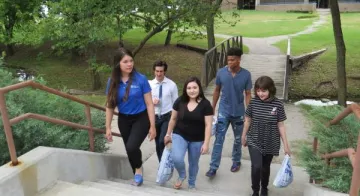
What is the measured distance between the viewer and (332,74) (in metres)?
14.2

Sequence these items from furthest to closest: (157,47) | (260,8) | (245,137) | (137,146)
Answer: (260,8) → (157,47) → (245,137) → (137,146)

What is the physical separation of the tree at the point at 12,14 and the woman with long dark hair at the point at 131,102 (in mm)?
14190

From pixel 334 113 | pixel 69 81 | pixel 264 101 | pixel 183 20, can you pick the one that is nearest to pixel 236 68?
pixel 264 101

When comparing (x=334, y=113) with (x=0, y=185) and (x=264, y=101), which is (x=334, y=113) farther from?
(x=0, y=185)

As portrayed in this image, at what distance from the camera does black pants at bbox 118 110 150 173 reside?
4051 millimetres

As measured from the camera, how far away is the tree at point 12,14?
1719cm

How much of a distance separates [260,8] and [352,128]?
4901 centimetres

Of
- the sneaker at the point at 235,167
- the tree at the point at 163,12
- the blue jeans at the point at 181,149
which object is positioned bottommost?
the sneaker at the point at 235,167

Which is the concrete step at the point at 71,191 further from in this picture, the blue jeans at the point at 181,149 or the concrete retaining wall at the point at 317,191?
the concrete retaining wall at the point at 317,191

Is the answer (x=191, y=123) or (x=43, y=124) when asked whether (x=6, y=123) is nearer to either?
(x=43, y=124)

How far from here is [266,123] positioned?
4.11m

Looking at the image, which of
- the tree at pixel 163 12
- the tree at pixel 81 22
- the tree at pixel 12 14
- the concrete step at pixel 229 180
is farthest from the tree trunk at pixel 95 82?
the concrete step at pixel 229 180

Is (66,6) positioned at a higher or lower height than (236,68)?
higher

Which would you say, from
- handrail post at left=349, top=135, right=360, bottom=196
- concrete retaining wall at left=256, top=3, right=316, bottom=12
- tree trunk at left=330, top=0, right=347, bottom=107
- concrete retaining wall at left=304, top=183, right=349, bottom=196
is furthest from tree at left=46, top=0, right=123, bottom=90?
concrete retaining wall at left=256, top=3, right=316, bottom=12
